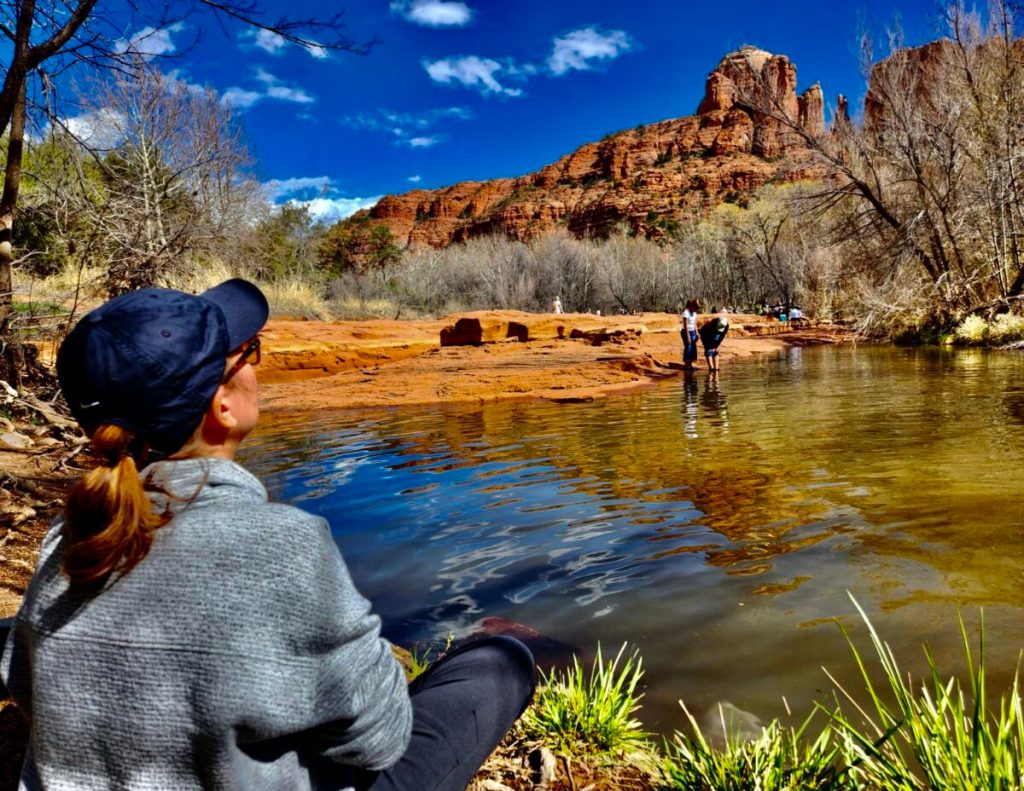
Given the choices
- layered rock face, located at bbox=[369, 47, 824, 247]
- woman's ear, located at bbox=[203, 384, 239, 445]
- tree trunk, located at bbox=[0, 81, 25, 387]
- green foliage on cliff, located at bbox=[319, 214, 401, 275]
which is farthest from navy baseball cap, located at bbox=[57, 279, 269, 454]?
layered rock face, located at bbox=[369, 47, 824, 247]

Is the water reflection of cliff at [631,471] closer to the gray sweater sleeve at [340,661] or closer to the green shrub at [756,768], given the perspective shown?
the green shrub at [756,768]

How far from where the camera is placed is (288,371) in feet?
60.6

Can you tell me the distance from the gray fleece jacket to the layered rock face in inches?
3133

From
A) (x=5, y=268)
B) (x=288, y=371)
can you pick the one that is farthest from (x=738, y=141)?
(x=5, y=268)

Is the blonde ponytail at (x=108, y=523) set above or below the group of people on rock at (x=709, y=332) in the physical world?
below

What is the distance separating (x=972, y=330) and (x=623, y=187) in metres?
87.1

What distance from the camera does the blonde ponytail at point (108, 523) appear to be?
42.1 inches

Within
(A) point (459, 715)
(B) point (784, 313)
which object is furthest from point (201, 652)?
(B) point (784, 313)

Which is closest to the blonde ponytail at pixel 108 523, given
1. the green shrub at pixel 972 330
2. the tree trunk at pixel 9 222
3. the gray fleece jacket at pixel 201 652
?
the gray fleece jacket at pixel 201 652

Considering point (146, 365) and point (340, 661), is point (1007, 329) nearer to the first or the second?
point (340, 661)

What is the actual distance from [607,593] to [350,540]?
7.14 feet

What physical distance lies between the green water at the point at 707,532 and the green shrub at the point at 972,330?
10.6 metres

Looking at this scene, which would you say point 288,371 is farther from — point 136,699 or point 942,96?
point 942,96

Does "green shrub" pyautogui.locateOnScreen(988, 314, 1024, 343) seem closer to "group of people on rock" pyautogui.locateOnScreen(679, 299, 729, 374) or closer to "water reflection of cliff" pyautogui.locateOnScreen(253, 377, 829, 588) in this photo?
"group of people on rock" pyautogui.locateOnScreen(679, 299, 729, 374)
